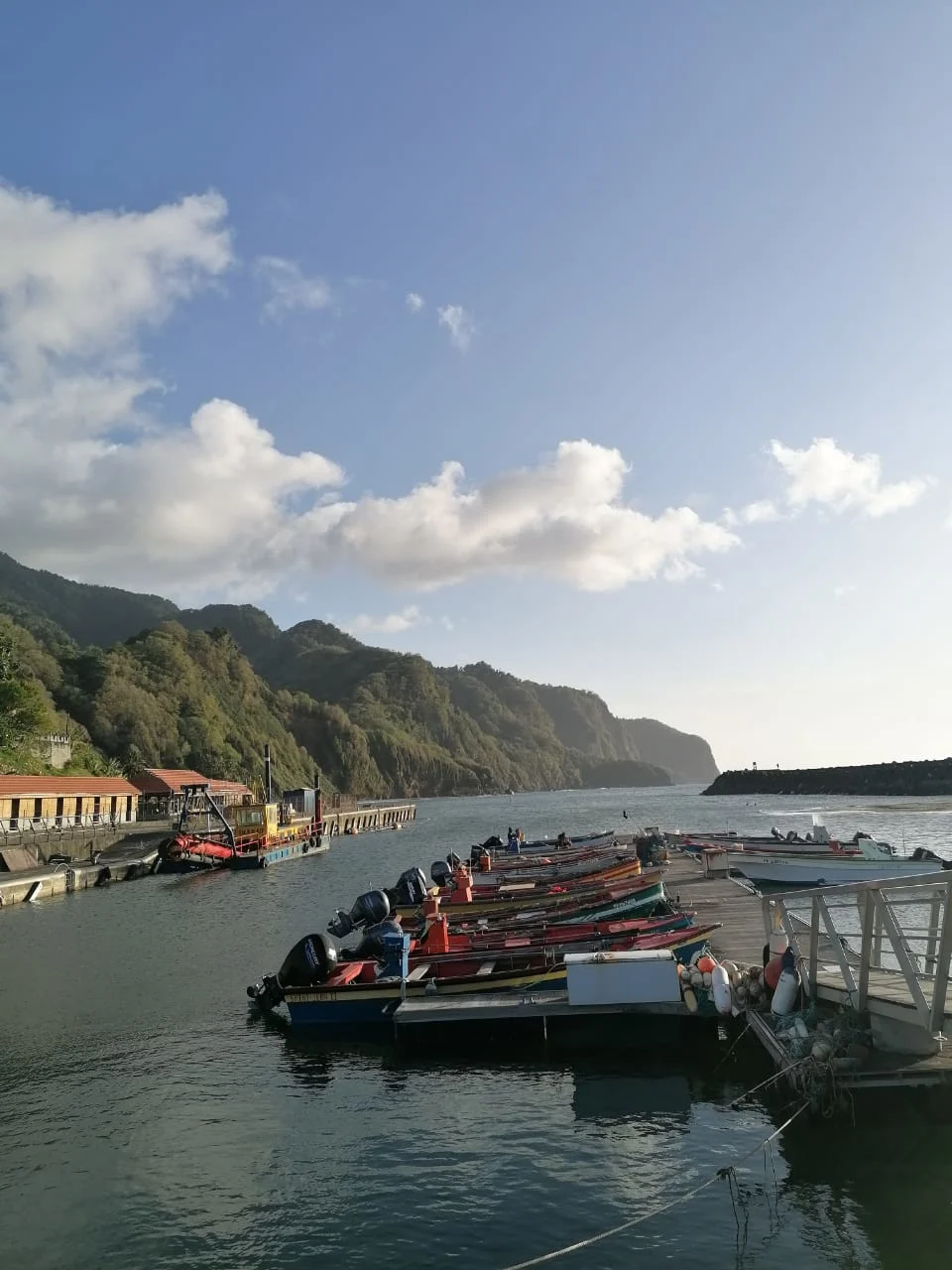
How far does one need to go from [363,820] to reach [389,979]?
9900 centimetres

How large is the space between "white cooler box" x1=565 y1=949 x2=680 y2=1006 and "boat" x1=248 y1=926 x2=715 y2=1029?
1.87 meters

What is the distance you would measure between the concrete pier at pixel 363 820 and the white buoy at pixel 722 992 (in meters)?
78.7

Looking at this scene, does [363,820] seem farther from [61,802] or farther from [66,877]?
[66,877]

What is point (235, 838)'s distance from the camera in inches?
2625

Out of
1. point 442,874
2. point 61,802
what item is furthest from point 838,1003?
point 61,802

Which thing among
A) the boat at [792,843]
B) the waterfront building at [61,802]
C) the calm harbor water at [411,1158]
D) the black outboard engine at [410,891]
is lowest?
the calm harbor water at [411,1158]

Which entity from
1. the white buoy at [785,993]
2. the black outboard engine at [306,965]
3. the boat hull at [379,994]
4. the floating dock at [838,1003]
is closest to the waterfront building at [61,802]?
the black outboard engine at [306,965]

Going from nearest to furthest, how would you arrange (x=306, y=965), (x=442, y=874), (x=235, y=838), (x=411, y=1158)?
(x=411, y=1158) → (x=306, y=965) → (x=442, y=874) → (x=235, y=838)

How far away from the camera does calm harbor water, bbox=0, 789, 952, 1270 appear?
33.1ft

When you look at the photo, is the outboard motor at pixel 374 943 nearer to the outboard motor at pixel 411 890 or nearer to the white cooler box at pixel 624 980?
the white cooler box at pixel 624 980

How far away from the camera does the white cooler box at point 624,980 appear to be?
15883 millimetres

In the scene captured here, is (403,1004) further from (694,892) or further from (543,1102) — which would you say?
(694,892)

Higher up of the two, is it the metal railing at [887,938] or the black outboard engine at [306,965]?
the metal railing at [887,938]

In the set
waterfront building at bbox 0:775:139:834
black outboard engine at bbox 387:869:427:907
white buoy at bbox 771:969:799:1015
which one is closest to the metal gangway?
white buoy at bbox 771:969:799:1015
